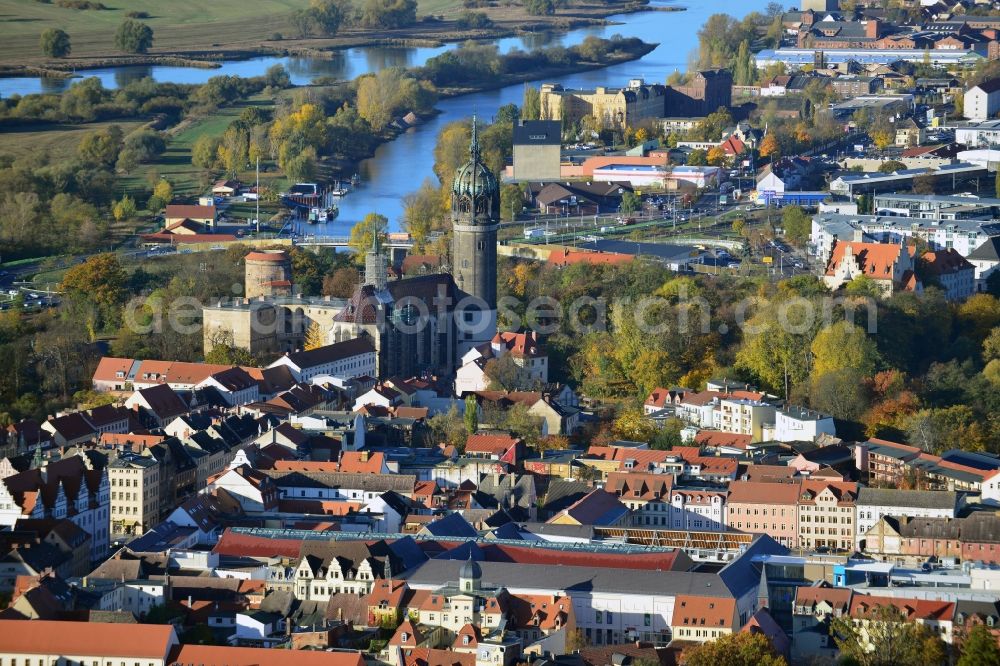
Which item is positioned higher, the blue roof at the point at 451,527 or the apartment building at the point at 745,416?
the blue roof at the point at 451,527

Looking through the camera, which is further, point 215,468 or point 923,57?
point 923,57

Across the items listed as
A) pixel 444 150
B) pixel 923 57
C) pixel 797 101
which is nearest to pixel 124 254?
pixel 444 150

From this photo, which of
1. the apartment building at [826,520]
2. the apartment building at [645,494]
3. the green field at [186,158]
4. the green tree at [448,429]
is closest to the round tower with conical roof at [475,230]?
the green tree at [448,429]

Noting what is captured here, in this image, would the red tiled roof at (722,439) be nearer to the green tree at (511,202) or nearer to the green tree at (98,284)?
the green tree at (98,284)

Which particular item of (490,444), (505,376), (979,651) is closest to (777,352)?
(505,376)

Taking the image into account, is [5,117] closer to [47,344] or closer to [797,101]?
[797,101]

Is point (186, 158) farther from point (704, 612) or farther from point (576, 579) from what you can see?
point (704, 612)
